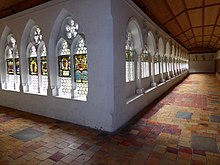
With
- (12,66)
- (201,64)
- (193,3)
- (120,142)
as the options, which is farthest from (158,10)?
(201,64)

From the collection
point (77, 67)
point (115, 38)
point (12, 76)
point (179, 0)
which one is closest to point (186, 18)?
point (179, 0)

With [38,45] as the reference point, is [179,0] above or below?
above

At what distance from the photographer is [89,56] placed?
3.04 m

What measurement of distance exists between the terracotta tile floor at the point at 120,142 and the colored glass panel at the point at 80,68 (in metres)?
1.04

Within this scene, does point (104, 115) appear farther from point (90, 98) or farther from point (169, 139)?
point (169, 139)

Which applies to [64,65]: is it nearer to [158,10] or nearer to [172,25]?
[158,10]

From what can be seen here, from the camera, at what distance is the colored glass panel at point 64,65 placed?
373 cm

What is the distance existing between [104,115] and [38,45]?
2773mm

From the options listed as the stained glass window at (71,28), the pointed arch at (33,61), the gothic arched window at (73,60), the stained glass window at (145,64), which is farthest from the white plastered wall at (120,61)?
the pointed arch at (33,61)

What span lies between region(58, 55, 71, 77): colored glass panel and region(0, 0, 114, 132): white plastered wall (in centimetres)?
18

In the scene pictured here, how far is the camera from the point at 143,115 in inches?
151

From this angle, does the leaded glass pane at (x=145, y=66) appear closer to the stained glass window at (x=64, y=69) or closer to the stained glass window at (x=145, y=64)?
the stained glass window at (x=145, y=64)

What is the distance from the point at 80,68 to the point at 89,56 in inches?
21.9

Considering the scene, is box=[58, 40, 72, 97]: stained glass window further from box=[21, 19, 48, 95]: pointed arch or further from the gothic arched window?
box=[21, 19, 48, 95]: pointed arch
